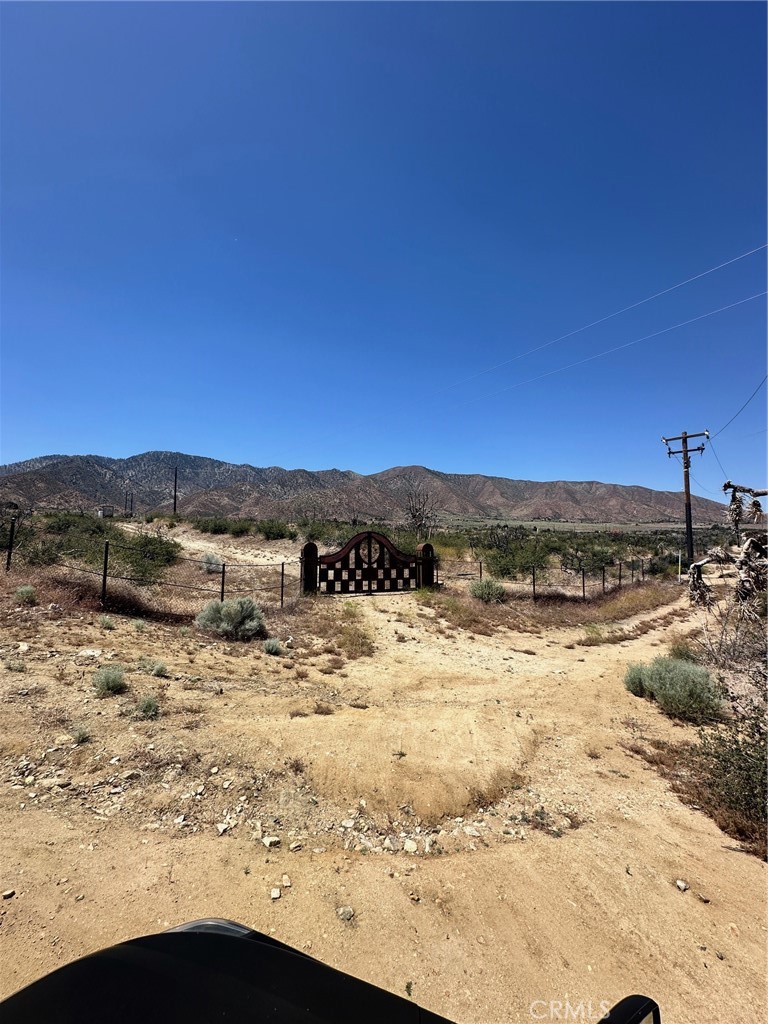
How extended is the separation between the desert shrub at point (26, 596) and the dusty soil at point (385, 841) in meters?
3.00

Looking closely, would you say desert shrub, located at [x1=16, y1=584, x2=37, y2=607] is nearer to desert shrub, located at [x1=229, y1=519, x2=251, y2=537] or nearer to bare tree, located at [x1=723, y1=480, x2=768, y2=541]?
bare tree, located at [x1=723, y1=480, x2=768, y2=541]

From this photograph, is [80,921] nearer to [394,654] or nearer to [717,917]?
[717,917]

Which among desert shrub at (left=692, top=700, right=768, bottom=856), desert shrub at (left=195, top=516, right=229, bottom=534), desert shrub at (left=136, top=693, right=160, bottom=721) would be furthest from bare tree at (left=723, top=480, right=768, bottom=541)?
desert shrub at (left=195, top=516, right=229, bottom=534)

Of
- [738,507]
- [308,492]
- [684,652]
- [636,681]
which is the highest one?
[308,492]

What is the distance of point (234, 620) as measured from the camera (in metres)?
10.7

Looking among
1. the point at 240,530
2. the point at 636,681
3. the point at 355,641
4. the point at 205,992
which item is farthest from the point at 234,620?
the point at 240,530

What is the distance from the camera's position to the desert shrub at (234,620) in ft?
34.5

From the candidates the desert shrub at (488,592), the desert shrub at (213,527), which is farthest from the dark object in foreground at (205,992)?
the desert shrub at (213,527)

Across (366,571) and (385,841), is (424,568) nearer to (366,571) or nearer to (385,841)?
(366,571)

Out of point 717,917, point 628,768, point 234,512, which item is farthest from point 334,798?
point 234,512

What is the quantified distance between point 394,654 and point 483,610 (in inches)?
233

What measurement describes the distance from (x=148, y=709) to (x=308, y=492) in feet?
363

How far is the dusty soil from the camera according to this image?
2.82 meters

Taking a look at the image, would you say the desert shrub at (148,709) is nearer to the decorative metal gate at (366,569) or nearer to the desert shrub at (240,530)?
the decorative metal gate at (366,569)
